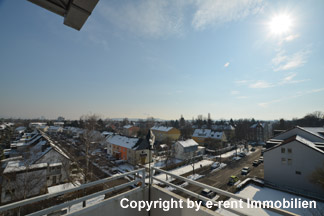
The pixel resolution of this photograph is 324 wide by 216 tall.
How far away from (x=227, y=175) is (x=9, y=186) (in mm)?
21782

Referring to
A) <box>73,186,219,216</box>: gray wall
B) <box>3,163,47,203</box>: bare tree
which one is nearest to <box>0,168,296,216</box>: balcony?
<box>73,186,219,216</box>: gray wall

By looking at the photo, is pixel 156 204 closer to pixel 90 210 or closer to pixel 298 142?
pixel 90 210

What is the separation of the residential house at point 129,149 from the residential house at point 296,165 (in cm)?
1597

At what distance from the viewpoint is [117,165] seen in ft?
68.3

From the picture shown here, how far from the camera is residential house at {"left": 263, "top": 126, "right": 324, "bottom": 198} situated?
1199 centimetres

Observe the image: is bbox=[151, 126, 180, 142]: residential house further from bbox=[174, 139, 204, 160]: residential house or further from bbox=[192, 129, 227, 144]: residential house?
bbox=[174, 139, 204, 160]: residential house

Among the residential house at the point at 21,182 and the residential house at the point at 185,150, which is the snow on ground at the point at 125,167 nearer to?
the residential house at the point at 185,150

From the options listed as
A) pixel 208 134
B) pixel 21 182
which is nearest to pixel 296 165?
pixel 208 134

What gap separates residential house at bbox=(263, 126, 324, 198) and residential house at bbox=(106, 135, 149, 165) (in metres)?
16.0

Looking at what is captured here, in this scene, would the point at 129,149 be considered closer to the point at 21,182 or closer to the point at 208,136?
the point at 21,182

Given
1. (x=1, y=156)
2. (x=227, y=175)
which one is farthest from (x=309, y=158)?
(x=1, y=156)

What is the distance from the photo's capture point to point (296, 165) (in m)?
13.0

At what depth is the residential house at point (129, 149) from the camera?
70.0 ft

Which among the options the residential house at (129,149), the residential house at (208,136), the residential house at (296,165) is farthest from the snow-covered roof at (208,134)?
the residential house at (129,149)
